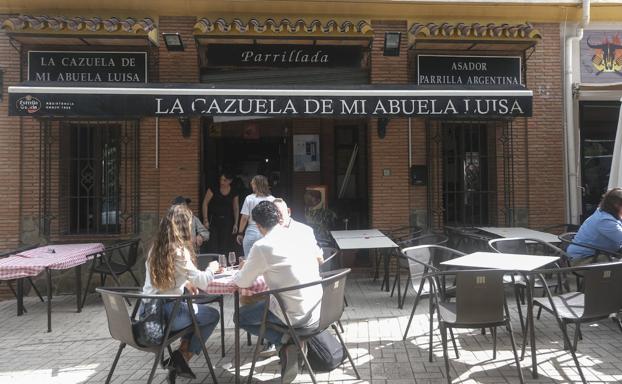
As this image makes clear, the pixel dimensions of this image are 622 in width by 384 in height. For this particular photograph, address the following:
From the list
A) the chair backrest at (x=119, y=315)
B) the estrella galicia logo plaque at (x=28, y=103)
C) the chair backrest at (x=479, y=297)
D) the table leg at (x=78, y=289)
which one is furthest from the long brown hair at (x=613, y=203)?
the estrella galicia logo plaque at (x=28, y=103)

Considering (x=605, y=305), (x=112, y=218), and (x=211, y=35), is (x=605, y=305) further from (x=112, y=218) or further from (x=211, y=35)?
(x=112, y=218)

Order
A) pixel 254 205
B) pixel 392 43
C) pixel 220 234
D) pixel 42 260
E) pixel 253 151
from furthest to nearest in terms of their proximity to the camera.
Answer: pixel 253 151 → pixel 220 234 → pixel 392 43 → pixel 254 205 → pixel 42 260

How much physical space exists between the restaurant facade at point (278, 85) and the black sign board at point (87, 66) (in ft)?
0.07

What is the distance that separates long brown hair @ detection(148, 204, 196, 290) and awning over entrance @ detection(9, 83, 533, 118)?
2702mm

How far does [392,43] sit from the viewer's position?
7.70 m

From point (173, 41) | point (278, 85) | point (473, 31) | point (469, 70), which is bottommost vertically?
Result: point (278, 85)

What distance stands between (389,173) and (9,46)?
631 centimetres

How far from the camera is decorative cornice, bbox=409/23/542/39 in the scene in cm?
754

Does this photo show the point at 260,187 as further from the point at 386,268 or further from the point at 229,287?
the point at 229,287

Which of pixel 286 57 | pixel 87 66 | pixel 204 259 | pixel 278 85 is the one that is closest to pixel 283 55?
pixel 286 57

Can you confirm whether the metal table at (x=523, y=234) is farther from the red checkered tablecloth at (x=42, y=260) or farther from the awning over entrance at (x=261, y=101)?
the red checkered tablecloth at (x=42, y=260)

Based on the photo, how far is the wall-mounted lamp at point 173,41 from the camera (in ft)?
24.0

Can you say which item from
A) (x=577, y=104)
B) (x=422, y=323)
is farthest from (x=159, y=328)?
(x=577, y=104)

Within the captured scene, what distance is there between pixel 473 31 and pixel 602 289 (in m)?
5.04
